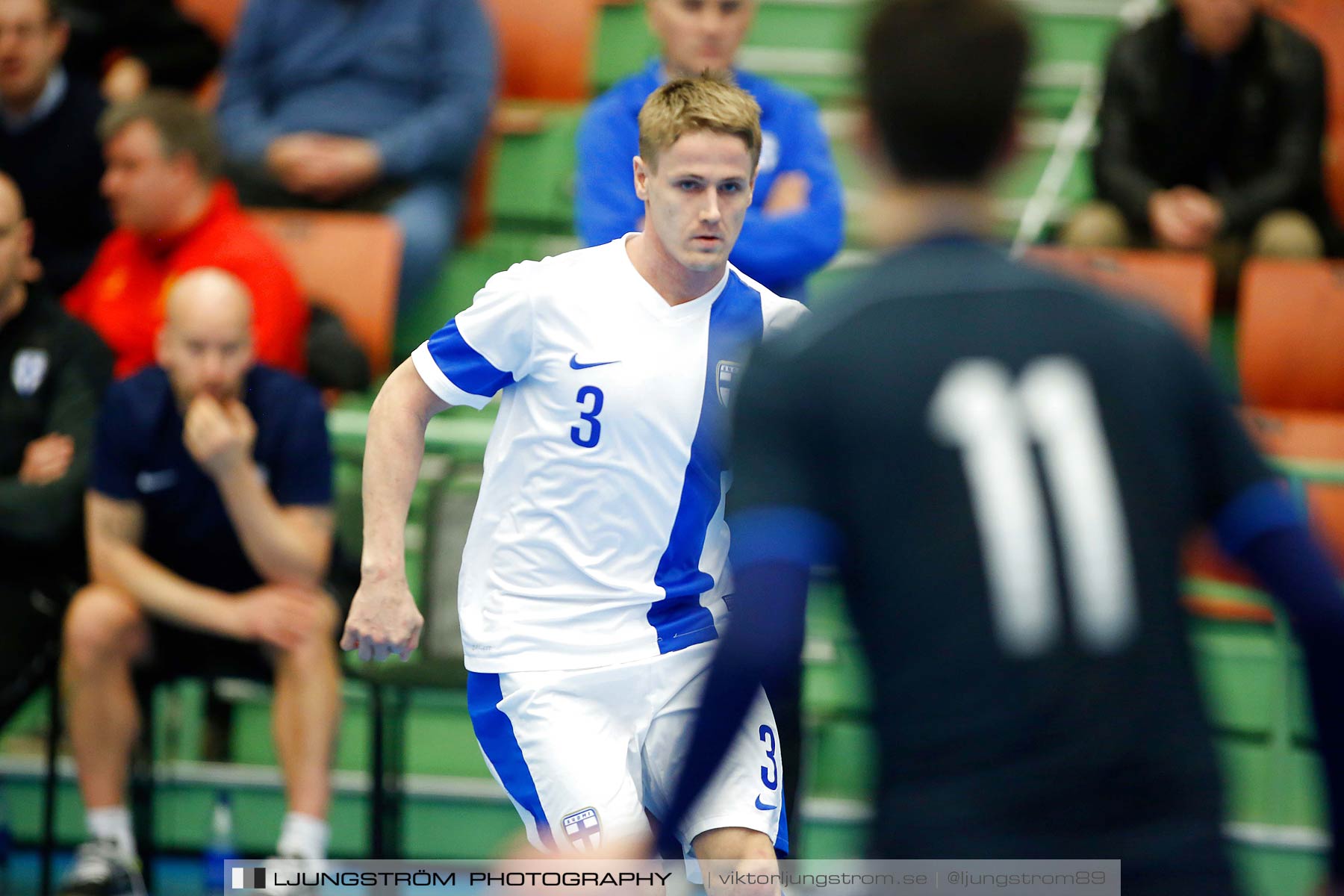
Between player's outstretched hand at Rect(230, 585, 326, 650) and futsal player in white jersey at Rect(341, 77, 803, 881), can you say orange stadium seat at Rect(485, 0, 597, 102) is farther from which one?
futsal player in white jersey at Rect(341, 77, 803, 881)

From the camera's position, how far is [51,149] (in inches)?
242

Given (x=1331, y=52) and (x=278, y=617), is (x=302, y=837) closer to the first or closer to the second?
(x=278, y=617)

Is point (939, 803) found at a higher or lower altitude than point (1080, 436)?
lower

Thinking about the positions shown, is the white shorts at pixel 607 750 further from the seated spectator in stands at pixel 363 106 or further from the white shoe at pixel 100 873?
the seated spectator in stands at pixel 363 106

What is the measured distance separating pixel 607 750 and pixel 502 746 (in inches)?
8.9

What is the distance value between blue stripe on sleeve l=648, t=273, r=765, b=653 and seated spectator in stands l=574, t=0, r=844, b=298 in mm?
978

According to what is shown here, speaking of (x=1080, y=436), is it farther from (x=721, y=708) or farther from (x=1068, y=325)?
(x=721, y=708)

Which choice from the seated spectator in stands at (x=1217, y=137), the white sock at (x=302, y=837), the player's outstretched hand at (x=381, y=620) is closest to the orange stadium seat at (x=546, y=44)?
the seated spectator in stands at (x=1217, y=137)

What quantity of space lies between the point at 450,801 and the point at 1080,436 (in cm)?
389

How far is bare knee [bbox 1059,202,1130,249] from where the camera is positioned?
617cm

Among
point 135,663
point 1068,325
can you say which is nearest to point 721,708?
point 1068,325

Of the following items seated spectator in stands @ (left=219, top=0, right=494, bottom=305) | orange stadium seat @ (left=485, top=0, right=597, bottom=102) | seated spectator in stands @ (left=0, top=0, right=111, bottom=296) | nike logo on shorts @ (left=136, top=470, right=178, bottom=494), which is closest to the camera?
nike logo on shorts @ (left=136, top=470, right=178, bottom=494)

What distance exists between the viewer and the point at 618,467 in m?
3.34

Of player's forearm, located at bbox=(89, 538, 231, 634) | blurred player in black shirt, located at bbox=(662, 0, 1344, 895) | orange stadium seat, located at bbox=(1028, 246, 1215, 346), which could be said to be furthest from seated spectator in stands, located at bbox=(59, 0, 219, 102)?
blurred player in black shirt, located at bbox=(662, 0, 1344, 895)
